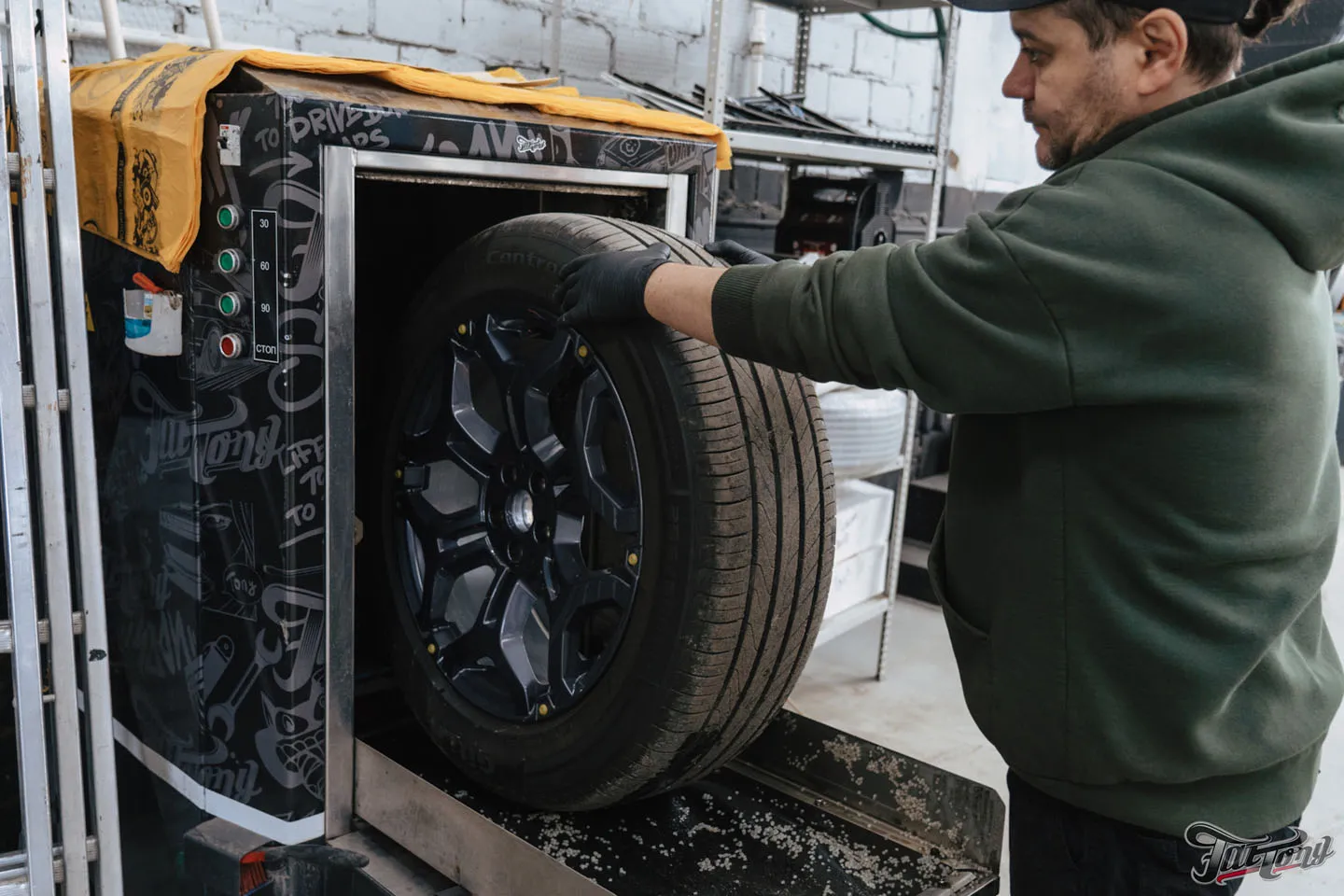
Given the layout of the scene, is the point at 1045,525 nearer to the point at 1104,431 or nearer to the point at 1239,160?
the point at 1104,431

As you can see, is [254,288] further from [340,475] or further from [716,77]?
[716,77]

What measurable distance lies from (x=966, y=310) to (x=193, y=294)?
3.49ft

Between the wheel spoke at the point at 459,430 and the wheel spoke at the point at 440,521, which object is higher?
the wheel spoke at the point at 459,430

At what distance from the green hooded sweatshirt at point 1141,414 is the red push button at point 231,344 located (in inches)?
27.6

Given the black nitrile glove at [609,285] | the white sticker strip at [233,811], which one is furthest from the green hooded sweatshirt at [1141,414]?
the white sticker strip at [233,811]

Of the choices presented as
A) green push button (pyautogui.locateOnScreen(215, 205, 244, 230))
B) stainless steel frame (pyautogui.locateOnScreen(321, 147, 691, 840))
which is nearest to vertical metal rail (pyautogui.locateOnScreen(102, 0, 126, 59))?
green push button (pyautogui.locateOnScreen(215, 205, 244, 230))

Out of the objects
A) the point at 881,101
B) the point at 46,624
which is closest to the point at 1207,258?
the point at 46,624

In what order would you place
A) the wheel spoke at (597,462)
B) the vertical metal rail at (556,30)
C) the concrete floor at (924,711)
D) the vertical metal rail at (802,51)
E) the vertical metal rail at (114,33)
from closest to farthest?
the wheel spoke at (597,462)
the vertical metal rail at (114,33)
the concrete floor at (924,711)
the vertical metal rail at (556,30)
the vertical metal rail at (802,51)

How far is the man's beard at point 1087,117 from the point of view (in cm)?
110

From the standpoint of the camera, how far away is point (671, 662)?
131 cm

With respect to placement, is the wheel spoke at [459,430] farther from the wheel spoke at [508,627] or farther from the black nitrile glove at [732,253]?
the black nitrile glove at [732,253]

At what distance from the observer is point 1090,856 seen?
3.92ft

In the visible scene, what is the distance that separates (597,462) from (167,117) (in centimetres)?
73

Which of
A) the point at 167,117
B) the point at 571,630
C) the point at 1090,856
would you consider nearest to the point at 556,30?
the point at 167,117
